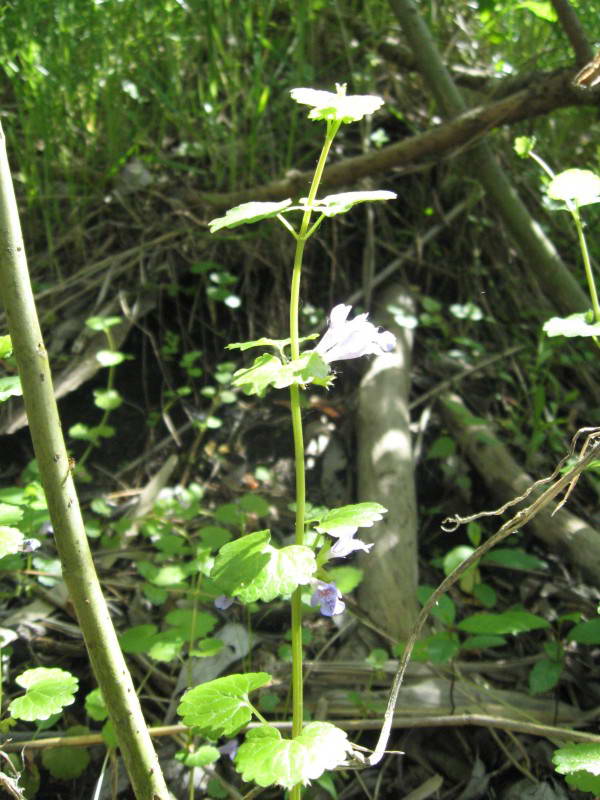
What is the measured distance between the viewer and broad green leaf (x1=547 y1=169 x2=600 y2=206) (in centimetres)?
141

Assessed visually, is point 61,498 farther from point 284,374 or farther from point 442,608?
point 442,608

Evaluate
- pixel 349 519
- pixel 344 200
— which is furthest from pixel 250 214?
pixel 349 519

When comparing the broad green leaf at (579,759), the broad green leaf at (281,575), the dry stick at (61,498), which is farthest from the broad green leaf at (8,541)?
the broad green leaf at (579,759)

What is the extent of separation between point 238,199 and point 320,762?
230 centimetres

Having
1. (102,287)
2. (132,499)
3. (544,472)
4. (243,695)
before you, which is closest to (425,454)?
(544,472)

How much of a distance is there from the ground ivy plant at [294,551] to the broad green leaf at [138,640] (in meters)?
0.62

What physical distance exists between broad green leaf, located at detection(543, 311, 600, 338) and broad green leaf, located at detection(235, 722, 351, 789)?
82 centimetres

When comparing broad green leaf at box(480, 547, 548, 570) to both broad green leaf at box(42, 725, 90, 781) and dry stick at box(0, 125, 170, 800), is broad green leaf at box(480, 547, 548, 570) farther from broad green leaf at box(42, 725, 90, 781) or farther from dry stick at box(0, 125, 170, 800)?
dry stick at box(0, 125, 170, 800)

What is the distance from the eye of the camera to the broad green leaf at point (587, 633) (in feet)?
5.93

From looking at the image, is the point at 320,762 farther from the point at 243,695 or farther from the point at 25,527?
the point at 25,527

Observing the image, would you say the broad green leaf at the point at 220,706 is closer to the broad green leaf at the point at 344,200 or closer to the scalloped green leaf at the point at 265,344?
the scalloped green leaf at the point at 265,344

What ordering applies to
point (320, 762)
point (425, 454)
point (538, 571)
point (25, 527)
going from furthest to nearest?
point (425, 454)
point (538, 571)
point (25, 527)
point (320, 762)

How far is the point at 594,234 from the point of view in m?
3.13

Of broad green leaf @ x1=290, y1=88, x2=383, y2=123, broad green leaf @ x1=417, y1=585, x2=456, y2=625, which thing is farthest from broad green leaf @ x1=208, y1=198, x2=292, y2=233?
broad green leaf @ x1=417, y1=585, x2=456, y2=625
